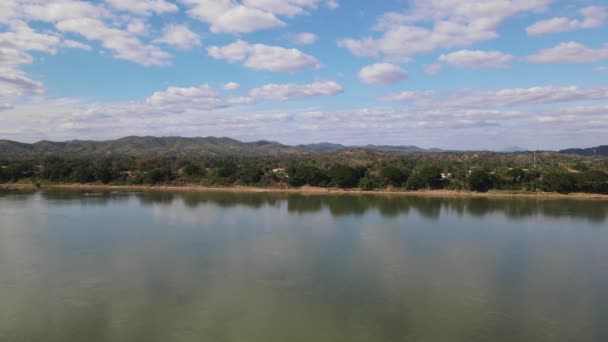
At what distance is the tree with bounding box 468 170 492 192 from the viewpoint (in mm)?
39709

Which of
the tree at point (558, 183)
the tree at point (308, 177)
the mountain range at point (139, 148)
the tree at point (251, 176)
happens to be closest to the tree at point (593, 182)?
the tree at point (558, 183)

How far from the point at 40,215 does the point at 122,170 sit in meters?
23.6

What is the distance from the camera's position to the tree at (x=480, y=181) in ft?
130

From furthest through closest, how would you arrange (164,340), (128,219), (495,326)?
(128,219)
(495,326)
(164,340)

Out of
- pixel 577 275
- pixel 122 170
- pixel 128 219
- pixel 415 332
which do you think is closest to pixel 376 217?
pixel 577 275

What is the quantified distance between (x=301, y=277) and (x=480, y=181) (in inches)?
1182

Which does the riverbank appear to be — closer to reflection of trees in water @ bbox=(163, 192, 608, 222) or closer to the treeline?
the treeline

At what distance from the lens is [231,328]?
1060cm

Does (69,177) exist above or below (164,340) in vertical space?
above

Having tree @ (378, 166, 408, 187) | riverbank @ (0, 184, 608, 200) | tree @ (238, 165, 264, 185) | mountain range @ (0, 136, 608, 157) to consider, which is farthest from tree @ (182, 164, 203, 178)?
mountain range @ (0, 136, 608, 157)

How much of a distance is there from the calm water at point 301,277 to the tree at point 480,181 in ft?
37.0

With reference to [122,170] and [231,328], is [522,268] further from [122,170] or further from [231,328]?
[122,170]

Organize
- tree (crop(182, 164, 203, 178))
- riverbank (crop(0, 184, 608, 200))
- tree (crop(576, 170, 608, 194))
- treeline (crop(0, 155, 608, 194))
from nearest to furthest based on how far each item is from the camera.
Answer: tree (crop(576, 170, 608, 194))
riverbank (crop(0, 184, 608, 200))
treeline (crop(0, 155, 608, 194))
tree (crop(182, 164, 203, 178))

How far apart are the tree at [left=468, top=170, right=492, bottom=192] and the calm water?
37.0ft
